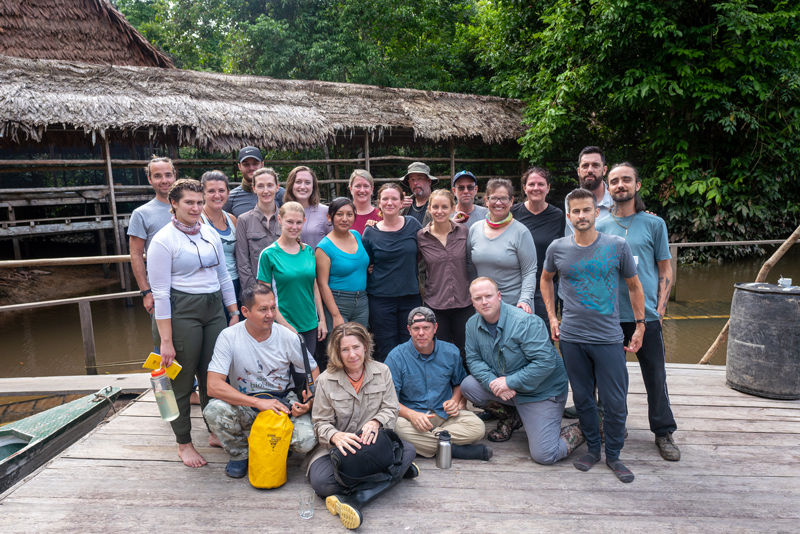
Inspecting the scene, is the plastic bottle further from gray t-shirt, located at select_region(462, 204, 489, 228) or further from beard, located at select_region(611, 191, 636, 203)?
beard, located at select_region(611, 191, 636, 203)

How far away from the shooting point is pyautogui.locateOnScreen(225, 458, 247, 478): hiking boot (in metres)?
2.97

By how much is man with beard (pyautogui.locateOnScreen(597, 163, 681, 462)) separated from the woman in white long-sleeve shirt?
8.46 ft

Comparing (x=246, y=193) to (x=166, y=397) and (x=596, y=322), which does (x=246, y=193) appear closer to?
(x=166, y=397)

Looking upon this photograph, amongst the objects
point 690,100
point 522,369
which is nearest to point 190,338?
point 522,369

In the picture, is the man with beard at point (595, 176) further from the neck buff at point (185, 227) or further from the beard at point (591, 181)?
the neck buff at point (185, 227)

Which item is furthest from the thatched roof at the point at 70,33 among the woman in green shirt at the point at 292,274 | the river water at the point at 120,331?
the woman in green shirt at the point at 292,274

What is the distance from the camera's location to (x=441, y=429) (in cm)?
322

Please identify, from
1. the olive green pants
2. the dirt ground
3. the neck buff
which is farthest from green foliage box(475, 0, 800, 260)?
the dirt ground

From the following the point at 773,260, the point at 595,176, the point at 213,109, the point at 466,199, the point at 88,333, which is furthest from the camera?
the point at 213,109

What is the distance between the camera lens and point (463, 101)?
13.0 m

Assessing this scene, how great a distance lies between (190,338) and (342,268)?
1.13 m

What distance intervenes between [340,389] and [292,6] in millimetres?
18918

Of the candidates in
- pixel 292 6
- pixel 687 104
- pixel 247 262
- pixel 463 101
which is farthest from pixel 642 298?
pixel 292 6

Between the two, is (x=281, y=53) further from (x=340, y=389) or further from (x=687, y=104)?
(x=340, y=389)
